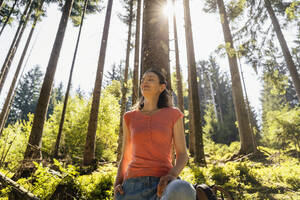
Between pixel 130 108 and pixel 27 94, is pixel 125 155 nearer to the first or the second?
pixel 130 108

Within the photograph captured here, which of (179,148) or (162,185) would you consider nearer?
(162,185)

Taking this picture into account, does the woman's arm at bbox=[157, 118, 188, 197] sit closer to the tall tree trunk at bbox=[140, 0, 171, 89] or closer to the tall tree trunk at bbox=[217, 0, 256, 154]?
the tall tree trunk at bbox=[140, 0, 171, 89]

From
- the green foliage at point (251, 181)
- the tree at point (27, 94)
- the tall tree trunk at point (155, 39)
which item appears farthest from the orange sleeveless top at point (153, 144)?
the tree at point (27, 94)

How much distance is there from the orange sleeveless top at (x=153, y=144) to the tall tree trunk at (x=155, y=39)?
1.03 m

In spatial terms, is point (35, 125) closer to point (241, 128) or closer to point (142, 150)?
point (142, 150)

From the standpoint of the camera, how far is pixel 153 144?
1481 mm

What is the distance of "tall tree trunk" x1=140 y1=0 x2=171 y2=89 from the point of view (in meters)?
2.48

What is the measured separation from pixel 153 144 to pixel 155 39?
1.79 m

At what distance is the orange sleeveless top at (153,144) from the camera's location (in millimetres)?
1405

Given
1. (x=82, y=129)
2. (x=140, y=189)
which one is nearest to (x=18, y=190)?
(x=140, y=189)

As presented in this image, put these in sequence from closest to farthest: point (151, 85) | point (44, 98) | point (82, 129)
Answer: point (151, 85)
point (44, 98)
point (82, 129)

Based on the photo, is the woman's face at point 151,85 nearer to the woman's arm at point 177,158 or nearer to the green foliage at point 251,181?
the woman's arm at point 177,158

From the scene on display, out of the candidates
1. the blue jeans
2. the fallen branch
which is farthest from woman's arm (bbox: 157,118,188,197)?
the fallen branch

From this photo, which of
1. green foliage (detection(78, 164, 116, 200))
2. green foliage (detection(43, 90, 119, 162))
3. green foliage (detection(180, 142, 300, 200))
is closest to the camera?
green foliage (detection(78, 164, 116, 200))
